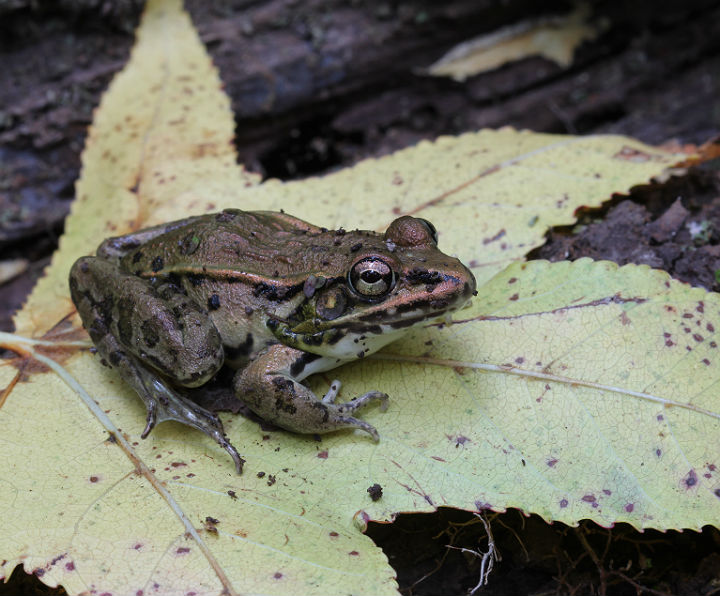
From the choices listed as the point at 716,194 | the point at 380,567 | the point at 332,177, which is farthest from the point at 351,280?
the point at 716,194

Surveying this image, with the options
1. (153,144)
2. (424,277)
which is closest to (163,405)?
(424,277)

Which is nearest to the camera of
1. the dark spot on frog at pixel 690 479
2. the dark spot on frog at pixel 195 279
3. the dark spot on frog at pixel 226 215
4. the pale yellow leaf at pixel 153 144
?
the dark spot on frog at pixel 690 479

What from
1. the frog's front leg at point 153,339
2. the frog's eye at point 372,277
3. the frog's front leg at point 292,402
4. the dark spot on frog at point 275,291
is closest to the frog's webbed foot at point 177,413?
the frog's front leg at point 153,339

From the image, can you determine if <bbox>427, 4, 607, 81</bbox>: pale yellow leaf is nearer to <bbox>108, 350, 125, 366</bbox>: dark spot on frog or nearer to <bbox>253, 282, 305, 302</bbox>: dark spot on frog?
<bbox>253, 282, 305, 302</bbox>: dark spot on frog

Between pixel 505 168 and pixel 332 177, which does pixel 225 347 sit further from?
pixel 505 168

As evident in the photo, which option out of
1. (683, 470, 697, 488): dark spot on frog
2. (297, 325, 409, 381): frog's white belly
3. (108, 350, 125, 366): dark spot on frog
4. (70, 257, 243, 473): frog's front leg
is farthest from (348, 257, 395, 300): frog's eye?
(683, 470, 697, 488): dark spot on frog

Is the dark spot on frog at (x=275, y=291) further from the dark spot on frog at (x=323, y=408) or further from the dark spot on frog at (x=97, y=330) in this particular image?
the dark spot on frog at (x=97, y=330)

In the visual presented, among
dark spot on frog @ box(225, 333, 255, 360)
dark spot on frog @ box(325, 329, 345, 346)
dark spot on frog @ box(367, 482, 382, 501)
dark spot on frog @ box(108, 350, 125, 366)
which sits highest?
dark spot on frog @ box(108, 350, 125, 366)

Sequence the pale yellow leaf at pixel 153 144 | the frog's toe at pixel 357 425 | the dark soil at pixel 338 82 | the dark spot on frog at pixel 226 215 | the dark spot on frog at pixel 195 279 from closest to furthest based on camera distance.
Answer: the frog's toe at pixel 357 425
the dark spot on frog at pixel 195 279
the dark spot on frog at pixel 226 215
the pale yellow leaf at pixel 153 144
the dark soil at pixel 338 82
